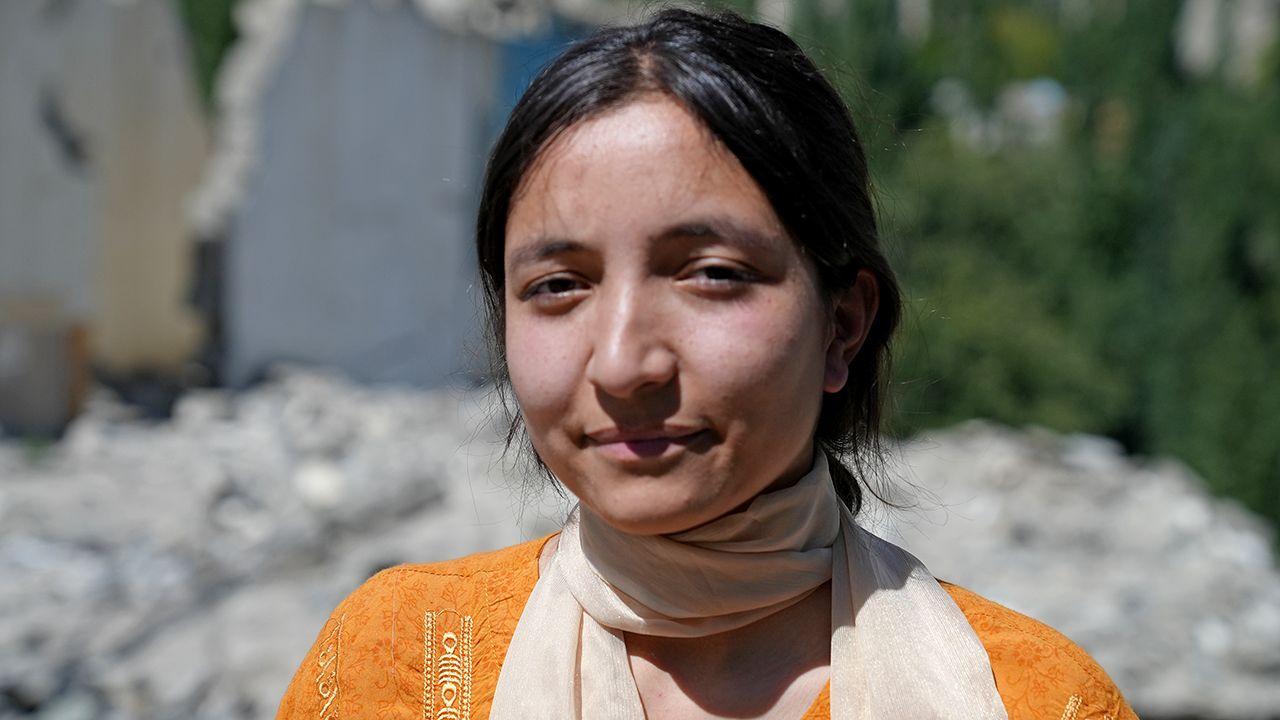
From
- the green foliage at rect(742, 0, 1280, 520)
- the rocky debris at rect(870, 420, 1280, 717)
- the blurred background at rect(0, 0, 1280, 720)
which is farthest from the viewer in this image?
the green foliage at rect(742, 0, 1280, 520)

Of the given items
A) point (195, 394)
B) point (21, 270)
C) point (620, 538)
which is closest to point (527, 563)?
point (620, 538)

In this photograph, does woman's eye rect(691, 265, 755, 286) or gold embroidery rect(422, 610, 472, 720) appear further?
gold embroidery rect(422, 610, 472, 720)

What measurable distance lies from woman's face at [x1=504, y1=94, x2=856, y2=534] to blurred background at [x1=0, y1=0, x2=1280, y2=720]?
4824mm

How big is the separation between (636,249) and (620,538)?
1.08 ft

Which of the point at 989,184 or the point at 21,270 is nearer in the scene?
the point at 989,184

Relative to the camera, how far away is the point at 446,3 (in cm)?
1259

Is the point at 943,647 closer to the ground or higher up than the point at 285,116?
higher up

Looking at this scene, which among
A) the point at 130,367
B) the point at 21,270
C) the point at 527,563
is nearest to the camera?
the point at 527,563

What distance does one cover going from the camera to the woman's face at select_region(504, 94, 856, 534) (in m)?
1.29

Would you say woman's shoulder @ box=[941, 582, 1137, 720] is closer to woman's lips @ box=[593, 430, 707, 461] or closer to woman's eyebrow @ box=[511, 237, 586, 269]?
woman's lips @ box=[593, 430, 707, 461]

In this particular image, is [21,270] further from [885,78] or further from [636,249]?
[636,249]

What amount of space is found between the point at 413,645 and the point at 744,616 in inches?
15.0

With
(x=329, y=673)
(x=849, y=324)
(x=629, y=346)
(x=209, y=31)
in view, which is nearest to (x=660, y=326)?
(x=629, y=346)

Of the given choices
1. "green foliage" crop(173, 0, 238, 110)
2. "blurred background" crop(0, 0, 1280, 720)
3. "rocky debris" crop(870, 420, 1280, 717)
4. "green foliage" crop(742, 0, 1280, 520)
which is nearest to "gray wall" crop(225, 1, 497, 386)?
"blurred background" crop(0, 0, 1280, 720)
